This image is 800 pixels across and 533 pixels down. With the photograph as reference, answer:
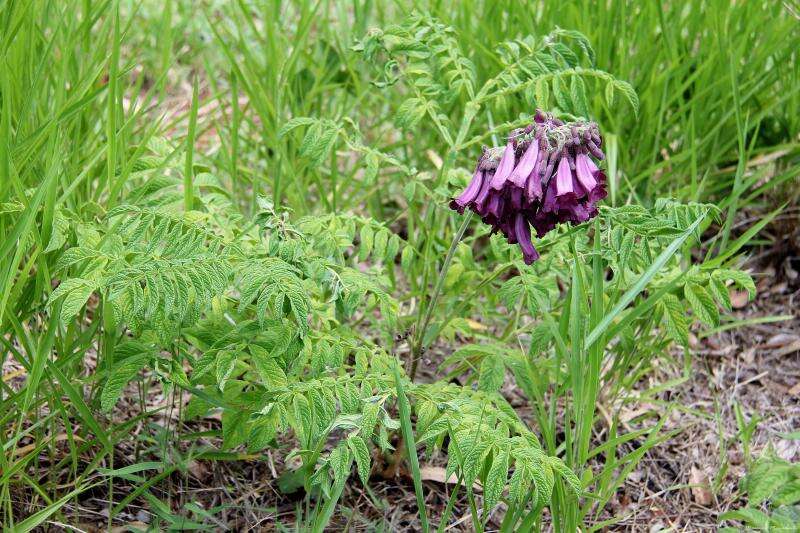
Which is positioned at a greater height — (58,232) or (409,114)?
(409,114)

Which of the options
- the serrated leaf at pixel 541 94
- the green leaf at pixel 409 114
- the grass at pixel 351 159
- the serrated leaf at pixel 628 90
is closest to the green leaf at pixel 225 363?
the grass at pixel 351 159

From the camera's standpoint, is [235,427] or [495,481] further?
[235,427]

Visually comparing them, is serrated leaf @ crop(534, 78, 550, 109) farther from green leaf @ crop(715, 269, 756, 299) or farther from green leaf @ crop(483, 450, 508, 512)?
green leaf @ crop(483, 450, 508, 512)

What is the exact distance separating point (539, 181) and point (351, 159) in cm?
205

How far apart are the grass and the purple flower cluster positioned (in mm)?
154

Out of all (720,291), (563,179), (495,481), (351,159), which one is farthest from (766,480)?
(351,159)

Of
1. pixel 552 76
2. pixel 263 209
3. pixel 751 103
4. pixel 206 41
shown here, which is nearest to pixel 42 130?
pixel 263 209

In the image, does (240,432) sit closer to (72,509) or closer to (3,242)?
(72,509)

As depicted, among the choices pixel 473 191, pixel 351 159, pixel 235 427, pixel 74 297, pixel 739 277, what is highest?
pixel 473 191

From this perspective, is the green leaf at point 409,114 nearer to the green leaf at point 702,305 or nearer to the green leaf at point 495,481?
the green leaf at point 702,305

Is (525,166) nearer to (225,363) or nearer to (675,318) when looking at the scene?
(675,318)

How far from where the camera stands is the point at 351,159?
13.0 ft

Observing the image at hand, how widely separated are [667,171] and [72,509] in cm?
239

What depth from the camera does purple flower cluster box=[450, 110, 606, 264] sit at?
1.98 m
